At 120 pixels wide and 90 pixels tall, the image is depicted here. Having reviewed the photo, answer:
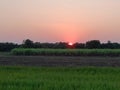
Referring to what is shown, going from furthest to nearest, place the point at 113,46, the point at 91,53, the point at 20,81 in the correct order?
the point at 113,46, the point at 91,53, the point at 20,81

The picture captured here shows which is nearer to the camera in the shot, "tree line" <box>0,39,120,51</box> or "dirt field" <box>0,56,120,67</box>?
"dirt field" <box>0,56,120,67</box>

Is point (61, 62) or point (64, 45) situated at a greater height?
point (64, 45)

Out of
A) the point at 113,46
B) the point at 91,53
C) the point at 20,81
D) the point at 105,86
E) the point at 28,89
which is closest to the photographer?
the point at 28,89

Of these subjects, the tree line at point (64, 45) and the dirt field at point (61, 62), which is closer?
the dirt field at point (61, 62)

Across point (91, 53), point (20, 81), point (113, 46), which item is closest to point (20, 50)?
point (91, 53)

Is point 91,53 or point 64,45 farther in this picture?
point 64,45

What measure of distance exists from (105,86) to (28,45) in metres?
57.2

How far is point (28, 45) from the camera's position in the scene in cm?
7219

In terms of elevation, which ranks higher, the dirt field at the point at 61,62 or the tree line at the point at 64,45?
the tree line at the point at 64,45

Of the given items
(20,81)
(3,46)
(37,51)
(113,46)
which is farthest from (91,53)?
(20,81)

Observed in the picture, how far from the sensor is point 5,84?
16000 mm

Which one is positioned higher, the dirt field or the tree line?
the tree line

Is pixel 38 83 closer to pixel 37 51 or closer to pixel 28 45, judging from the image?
pixel 37 51

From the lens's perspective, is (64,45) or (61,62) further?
(64,45)
